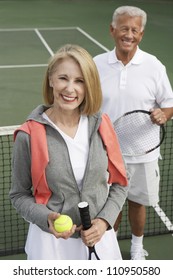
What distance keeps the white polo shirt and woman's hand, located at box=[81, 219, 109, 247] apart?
1.26 m

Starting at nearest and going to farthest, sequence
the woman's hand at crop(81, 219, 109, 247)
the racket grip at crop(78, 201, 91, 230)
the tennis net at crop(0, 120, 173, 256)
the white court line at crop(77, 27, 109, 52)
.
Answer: the racket grip at crop(78, 201, 91, 230) < the woman's hand at crop(81, 219, 109, 247) < the tennis net at crop(0, 120, 173, 256) < the white court line at crop(77, 27, 109, 52)

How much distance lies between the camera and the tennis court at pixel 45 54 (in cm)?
419

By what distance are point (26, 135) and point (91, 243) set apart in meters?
0.63

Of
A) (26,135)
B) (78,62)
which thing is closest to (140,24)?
(78,62)

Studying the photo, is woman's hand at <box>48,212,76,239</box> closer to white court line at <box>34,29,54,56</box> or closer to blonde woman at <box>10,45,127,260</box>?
blonde woman at <box>10,45,127,260</box>

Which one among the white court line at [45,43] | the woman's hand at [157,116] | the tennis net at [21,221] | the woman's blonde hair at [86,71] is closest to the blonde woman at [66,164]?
the woman's blonde hair at [86,71]

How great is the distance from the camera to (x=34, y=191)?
7.04 feet

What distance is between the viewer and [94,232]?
2102 millimetres

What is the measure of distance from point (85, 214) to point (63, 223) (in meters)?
0.11

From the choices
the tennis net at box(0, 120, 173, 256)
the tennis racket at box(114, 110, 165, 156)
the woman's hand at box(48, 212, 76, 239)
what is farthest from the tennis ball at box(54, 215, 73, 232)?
the tennis net at box(0, 120, 173, 256)

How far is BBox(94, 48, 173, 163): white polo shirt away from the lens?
318cm

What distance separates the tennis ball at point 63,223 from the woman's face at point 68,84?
1.77 feet

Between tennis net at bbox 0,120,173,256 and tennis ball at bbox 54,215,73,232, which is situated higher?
tennis ball at bbox 54,215,73,232
